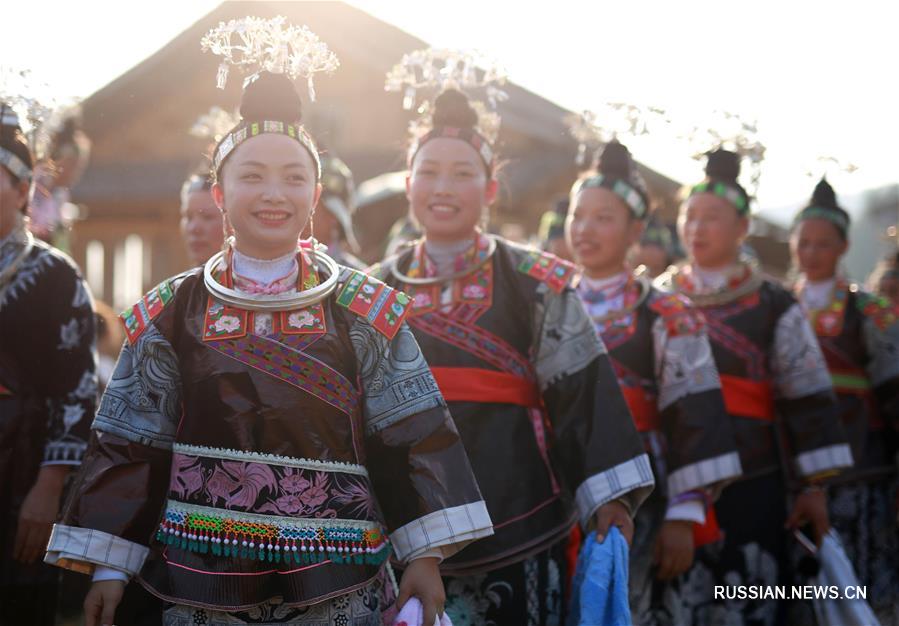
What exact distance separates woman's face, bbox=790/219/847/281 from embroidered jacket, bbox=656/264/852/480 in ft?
4.43

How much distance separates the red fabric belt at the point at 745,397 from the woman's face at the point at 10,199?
10.6 ft

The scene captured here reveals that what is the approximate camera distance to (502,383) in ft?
13.6

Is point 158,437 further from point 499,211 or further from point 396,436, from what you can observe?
point 499,211

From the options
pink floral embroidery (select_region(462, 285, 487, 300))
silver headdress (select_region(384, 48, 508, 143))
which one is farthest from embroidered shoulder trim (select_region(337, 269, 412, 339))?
silver headdress (select_region(384, 48, 508, 143))

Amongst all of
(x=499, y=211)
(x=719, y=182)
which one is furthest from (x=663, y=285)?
(x=499, y=211)

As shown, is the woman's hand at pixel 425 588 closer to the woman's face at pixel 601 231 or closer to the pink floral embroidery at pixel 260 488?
the pink floral embroidery at pixel 260 488

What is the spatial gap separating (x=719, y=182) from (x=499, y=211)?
25.7ft

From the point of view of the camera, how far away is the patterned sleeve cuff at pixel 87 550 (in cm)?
319

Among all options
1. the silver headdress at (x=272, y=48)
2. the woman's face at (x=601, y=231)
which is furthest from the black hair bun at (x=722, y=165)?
the silver headdress at (x=272, y=48)

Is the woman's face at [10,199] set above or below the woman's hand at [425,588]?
above

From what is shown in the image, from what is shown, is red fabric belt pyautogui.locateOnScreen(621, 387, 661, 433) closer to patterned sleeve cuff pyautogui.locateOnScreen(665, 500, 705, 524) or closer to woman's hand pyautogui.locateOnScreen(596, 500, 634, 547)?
patterned sleeve cuff pyautogui.locateOnScreen(665, 500, 705, 524)

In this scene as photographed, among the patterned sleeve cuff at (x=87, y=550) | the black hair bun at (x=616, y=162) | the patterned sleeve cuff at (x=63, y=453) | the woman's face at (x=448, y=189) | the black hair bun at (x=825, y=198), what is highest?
the black hair bun at (x=825, y=198)

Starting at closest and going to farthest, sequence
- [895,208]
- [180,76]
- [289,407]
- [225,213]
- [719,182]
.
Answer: [289,407], [225,213], [719,182], [180,76], [895,208]

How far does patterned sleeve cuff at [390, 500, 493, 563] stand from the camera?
3.18 meters
